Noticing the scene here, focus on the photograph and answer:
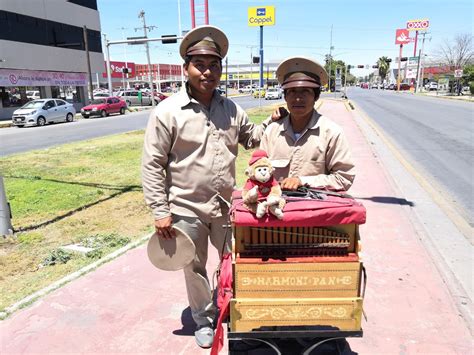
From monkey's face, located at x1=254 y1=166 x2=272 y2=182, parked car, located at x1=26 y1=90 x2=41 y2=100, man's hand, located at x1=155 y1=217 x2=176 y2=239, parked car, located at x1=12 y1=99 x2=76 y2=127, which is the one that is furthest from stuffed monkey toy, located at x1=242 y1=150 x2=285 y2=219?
parked car, located at x1=26 y1=90 x2=41 y2=100

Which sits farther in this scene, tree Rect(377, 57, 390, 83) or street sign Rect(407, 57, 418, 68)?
tree Rect(377, 57, 390, 83)

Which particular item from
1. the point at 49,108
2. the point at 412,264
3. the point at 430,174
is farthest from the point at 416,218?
the point at 49,108

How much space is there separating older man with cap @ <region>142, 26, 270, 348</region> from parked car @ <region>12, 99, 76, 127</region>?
2216 cm

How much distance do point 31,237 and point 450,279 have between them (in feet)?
16.1

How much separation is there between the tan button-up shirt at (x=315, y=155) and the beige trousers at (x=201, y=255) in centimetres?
65

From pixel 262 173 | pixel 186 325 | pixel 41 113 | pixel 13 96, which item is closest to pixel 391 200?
pixel 186 325

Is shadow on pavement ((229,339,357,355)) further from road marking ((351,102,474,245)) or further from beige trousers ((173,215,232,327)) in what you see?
road marking ((351,102,474,245))

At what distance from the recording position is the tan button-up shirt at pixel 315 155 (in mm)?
2383

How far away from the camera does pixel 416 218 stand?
569 cm

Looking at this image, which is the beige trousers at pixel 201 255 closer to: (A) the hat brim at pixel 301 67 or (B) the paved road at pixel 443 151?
(A) the hat brim at pixel 301 67

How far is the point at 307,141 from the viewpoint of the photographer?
2449mm

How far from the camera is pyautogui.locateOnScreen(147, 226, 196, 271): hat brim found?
8.81 ft

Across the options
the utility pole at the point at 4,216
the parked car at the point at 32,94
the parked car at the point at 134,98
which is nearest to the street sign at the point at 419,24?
the parked car at the point at 134,98

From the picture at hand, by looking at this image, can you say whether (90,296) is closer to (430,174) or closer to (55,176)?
(55,176)
